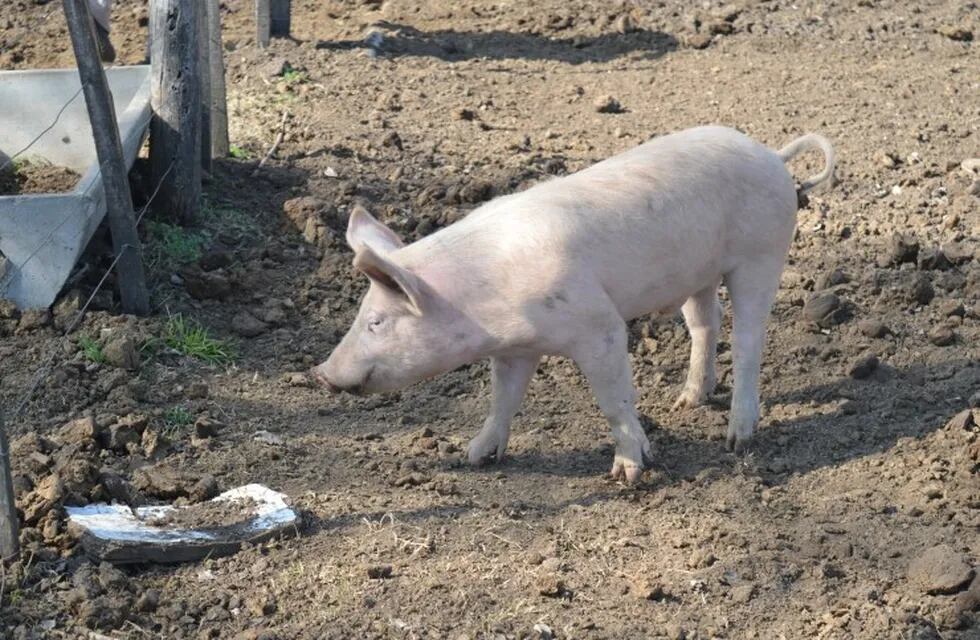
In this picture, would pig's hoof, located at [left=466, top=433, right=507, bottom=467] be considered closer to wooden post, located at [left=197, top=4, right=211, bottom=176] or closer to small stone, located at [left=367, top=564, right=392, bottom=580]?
small stone, located at [left=367, top=564, right=392, bottom=580]

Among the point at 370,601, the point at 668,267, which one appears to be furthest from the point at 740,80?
the point at 370,601

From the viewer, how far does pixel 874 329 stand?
6613 millimetres

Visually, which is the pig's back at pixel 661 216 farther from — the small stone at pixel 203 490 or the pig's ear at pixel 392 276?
the small stone at pixel 203 490

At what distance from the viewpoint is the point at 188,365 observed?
6.30 metres

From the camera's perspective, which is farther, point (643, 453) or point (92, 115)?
point (92, 115)

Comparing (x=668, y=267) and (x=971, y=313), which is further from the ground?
(x=668, y=267)

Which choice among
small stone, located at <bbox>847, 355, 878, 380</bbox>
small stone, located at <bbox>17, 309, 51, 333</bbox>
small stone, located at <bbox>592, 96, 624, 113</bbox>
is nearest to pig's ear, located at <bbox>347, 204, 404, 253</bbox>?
small stone, located at <bbox>17, 309, 51, 333</bbox>

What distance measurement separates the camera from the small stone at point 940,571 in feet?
15.1

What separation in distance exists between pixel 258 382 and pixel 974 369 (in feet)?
10.1

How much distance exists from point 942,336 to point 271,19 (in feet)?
18.8

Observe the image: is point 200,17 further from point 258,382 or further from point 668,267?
point 668,267

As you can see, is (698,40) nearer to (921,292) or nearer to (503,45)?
(503,45)

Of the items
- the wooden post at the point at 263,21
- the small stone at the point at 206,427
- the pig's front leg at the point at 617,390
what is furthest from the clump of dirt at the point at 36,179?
the pig's front leg at the point at 617,390

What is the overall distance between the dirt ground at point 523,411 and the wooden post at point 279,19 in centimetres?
21
